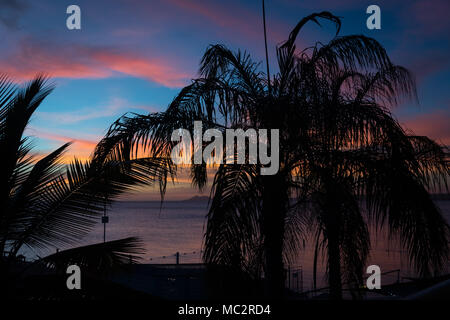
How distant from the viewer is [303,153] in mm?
4555

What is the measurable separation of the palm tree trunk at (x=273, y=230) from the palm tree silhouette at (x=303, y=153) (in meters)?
0.01

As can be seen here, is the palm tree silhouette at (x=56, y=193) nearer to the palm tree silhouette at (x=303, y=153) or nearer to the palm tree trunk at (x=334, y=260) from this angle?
the palm tree silhouette at (x=303, y=153)

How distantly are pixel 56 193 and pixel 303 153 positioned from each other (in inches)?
116

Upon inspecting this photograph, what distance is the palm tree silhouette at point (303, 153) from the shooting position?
3865 millimetres

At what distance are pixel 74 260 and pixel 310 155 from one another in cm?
294

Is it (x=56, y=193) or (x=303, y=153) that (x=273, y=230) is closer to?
(x=303, y=153)

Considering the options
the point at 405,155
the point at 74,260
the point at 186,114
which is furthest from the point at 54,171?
the point at 405,155

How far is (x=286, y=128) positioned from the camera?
14.9 ft

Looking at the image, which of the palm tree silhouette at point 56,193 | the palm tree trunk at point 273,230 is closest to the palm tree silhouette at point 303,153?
the palm tree trunk at point 273,230

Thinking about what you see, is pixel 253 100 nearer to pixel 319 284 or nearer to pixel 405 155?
pixel 405 155

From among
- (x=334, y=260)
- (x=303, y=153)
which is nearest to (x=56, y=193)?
(x=303, y=153)

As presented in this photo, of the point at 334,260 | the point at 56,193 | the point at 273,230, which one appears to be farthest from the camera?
the point at 334,260

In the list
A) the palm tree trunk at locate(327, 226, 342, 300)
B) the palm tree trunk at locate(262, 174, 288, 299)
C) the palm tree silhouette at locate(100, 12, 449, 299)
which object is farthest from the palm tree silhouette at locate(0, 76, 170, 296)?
the palm tree trunk at locate(327, 226, 342, 300)

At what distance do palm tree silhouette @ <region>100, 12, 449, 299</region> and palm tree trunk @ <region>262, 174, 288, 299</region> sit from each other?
0.04 feet
